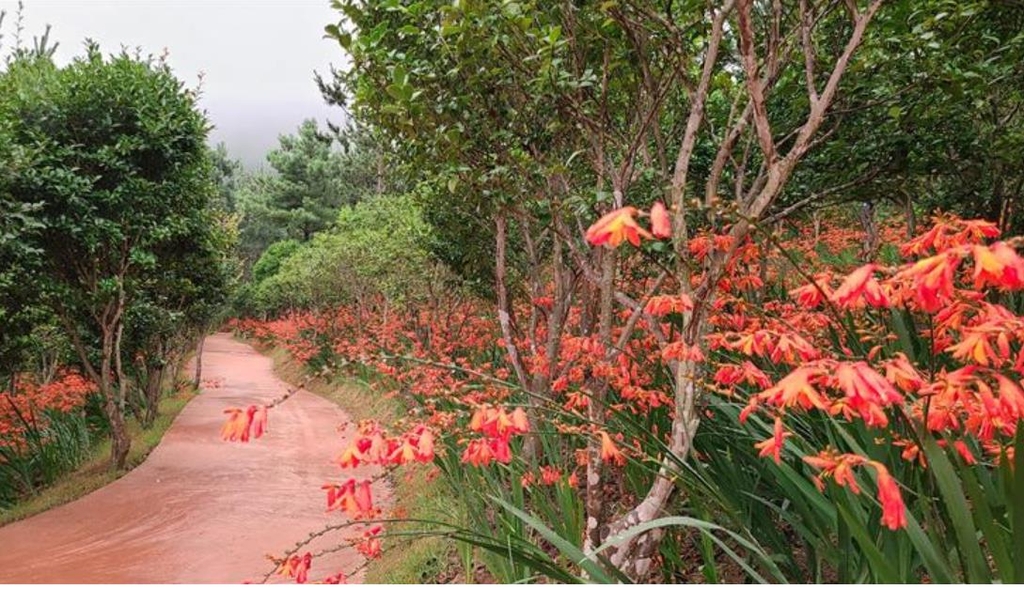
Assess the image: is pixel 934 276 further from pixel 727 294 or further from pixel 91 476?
pixel 91 476

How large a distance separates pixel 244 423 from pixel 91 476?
7265 millimetres

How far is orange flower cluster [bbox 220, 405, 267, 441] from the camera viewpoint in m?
1.83

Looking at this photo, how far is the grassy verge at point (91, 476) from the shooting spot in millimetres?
6617

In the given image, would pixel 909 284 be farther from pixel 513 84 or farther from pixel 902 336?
pixel 513 84

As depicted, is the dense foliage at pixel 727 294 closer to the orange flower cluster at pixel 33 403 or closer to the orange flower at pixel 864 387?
the orange flower at pixel 864 387

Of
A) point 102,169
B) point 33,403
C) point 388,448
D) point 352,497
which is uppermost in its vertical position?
point 102,169

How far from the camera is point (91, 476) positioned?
7578mm

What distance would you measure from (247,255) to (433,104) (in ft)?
105

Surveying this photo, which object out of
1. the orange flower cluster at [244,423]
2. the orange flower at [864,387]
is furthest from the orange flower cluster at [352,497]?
the orange flower at [864,387]

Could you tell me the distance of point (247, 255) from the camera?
32656mm

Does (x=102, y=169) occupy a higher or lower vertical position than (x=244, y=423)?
higher

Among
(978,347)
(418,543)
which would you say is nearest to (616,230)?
(978,347)

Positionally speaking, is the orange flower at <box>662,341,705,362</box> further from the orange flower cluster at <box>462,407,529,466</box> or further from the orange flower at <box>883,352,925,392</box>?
the orange flower at <box>883,352,925,392</box>

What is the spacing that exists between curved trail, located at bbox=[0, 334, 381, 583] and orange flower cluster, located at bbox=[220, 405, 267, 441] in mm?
3451
